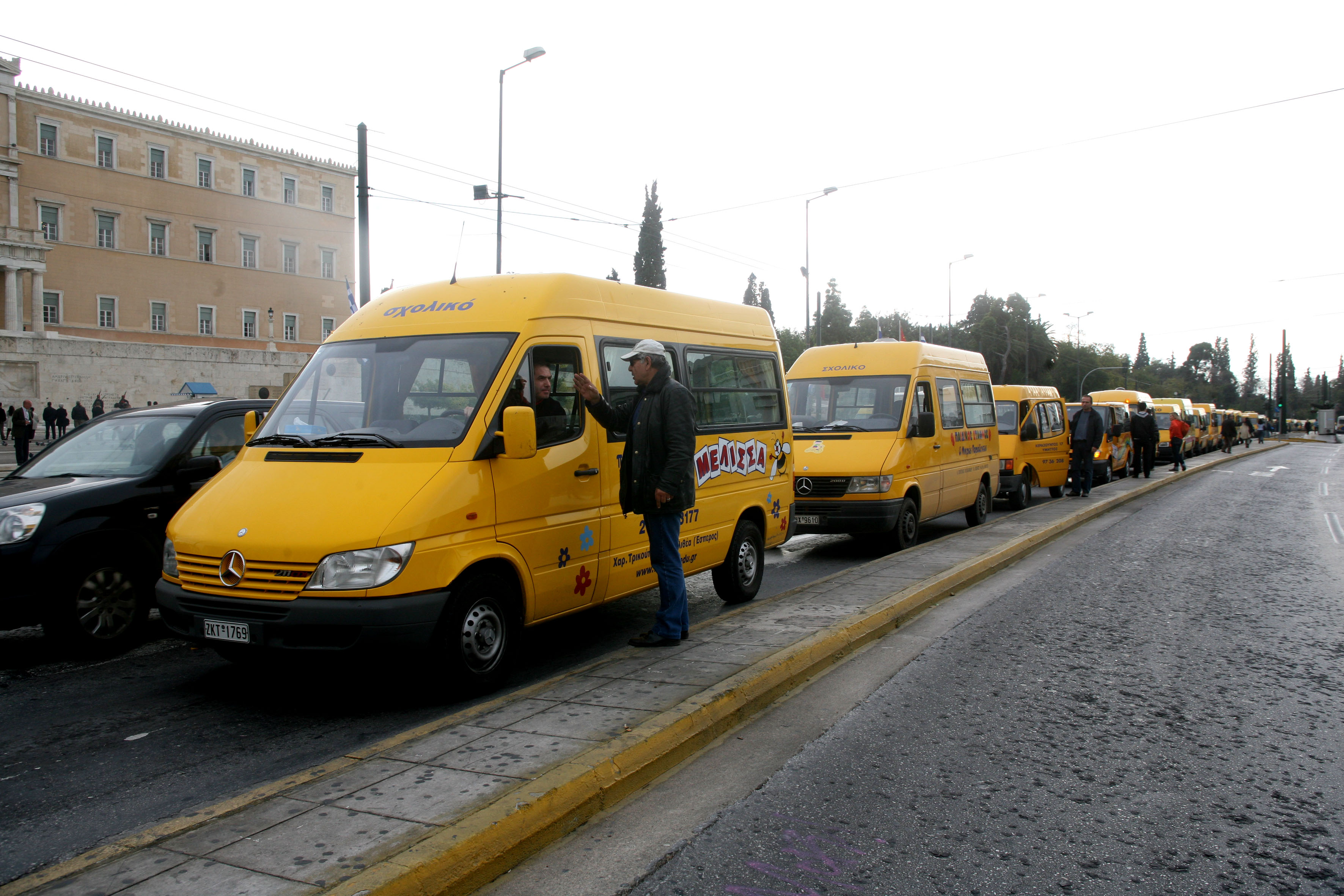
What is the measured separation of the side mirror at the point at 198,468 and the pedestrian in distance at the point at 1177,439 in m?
25.7

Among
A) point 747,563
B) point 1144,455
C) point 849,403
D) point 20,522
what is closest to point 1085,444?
point 1144,455

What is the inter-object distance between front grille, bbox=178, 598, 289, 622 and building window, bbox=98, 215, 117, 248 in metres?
59.1

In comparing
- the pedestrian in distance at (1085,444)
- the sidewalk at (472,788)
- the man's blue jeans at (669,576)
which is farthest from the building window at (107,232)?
the sidewalk at (472,788)

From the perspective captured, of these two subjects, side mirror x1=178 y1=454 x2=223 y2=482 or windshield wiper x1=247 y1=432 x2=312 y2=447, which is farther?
Answer: side mirror x1=178 y1=454 x2=223 y2=482

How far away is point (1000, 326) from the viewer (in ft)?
259

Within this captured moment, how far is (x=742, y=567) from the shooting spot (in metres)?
7.87

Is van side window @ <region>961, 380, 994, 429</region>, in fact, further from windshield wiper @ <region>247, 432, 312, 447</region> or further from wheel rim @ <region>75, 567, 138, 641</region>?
wheel rim @ <region>75, 567, 138, 641</region>

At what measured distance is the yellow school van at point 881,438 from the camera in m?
10.4

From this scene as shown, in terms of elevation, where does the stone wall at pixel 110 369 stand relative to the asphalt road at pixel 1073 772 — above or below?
above

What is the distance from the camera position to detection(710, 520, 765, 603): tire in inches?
303

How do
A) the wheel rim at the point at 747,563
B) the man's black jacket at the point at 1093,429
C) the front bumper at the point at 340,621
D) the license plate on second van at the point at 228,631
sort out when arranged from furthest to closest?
the man's black jacket at the point at 1093,429 < the wheel rim at the point at 747,563 < the license plate on second van at the point at 228,631 < the front bumper at the point at 340,621

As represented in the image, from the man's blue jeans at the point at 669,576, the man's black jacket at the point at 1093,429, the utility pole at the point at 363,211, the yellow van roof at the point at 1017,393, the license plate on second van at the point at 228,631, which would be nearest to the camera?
the license plate on second van at the point at 228,631

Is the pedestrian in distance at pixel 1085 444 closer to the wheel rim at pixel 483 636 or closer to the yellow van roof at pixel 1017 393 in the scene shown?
the yellow van roof at pixel 1017 393

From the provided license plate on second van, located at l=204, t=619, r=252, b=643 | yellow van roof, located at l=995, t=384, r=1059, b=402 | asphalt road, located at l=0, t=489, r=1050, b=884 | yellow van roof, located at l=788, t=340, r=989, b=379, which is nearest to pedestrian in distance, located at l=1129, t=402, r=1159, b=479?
yellow van roof, located at l=995, t=384, r=1059, b=402
